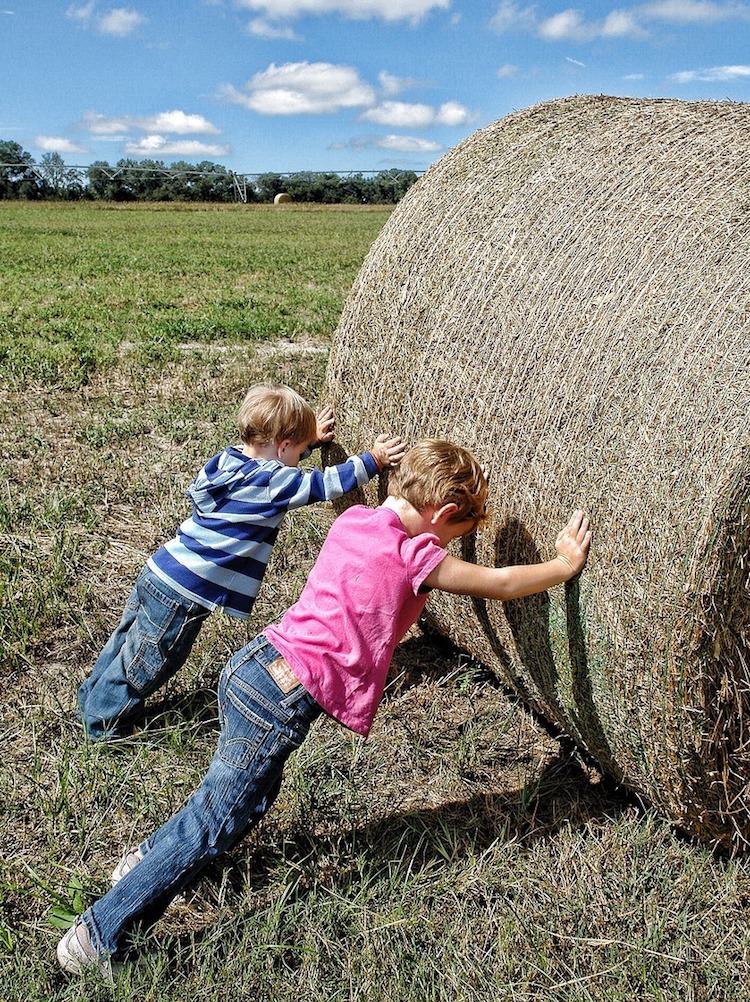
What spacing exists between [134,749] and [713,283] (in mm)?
2540

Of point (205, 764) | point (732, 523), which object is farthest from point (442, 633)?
point (732, 523)

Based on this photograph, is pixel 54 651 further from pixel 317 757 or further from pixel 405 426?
pixel 405 426

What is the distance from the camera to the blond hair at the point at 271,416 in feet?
11.7

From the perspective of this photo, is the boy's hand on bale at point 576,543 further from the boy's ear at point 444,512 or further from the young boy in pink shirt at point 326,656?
the boy's ear at point 444,512

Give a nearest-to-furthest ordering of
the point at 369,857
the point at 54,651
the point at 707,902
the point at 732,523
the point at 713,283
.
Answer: the point at 732,523, the point at 713,283, the point at 707,902, the point at 369,857, the point at 54,651

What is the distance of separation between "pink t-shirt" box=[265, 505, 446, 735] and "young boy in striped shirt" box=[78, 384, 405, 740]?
1.71 ft

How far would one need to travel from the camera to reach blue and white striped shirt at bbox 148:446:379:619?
344 centimetres

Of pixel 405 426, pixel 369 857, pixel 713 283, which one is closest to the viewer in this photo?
pixel 713 283

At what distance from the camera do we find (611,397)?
2807 mm

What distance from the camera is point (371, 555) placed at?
9.62ft

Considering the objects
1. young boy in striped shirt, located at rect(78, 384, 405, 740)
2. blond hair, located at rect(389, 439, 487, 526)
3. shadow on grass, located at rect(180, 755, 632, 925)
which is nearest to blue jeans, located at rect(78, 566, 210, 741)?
young boy in striped shirt, located at rect(78, 384, 405, 740)

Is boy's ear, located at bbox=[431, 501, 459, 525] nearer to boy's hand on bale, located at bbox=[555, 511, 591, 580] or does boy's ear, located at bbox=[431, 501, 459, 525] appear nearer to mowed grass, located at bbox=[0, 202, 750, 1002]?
boy's hand on bale, located at bbox=[555, 511, 591, 580]

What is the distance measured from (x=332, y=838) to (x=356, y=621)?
82cm

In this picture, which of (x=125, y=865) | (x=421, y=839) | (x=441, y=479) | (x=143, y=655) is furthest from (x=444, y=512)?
(x=125, y=865)
